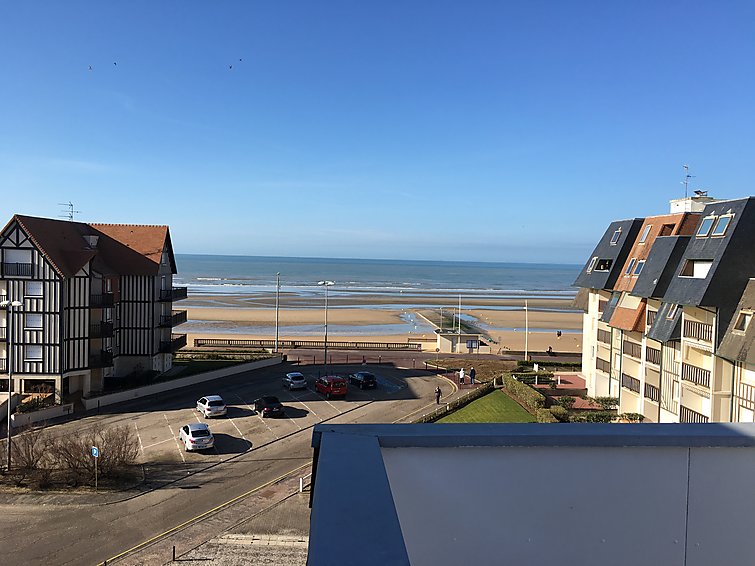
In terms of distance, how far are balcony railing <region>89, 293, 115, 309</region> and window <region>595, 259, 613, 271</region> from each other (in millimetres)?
28497

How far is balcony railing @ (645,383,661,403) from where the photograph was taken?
25.6m

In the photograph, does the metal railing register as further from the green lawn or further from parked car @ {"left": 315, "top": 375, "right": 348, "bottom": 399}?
parked car @ {"left": 315, "top": 375, "right": 348, "bottom": 399}

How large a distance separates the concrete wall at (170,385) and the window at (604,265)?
940 inches

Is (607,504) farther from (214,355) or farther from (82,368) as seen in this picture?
(214,355)

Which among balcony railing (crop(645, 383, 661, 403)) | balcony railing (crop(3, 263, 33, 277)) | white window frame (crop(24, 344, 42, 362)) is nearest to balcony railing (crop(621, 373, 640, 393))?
balcony railing (crop(645, 383, 661, 403))

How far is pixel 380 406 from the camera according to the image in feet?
105

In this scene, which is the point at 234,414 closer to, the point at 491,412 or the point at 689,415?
the point at 491,412

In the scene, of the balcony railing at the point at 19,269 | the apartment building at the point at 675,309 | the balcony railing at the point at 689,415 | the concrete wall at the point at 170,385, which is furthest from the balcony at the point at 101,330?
the balcony railing at the point at 689,415

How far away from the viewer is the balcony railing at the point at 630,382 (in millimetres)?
27766

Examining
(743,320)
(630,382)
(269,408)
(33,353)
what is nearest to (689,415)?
(743,320)

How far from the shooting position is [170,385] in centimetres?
3456

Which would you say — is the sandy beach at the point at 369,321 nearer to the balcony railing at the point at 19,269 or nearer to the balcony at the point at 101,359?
the balcony at the point at 101,359

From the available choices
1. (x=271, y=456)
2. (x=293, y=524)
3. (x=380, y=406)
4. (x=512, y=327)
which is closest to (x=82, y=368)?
(x=271, y=456)

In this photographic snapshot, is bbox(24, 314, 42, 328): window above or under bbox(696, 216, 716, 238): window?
under
